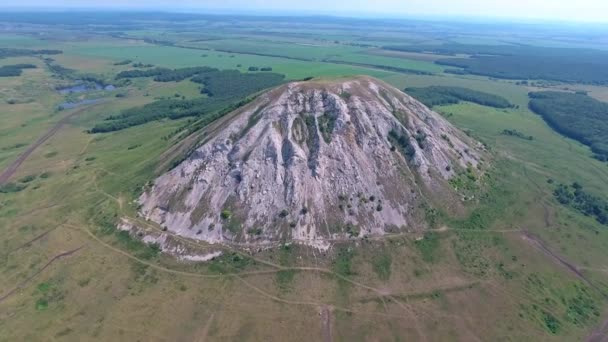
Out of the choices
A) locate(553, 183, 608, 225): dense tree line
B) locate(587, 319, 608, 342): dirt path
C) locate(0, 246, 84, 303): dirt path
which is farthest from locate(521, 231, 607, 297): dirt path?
locate(0, 246, 84, 303): dirt path

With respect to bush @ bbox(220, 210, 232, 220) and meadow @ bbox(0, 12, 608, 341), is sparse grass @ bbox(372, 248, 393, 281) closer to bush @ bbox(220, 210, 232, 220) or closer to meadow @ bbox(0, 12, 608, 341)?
meadow @ bbox(0, 12, 608, 341)

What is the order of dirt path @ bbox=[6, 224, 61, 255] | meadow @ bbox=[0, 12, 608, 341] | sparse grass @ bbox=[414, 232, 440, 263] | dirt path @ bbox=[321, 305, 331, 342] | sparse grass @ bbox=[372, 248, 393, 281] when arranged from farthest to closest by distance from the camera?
1. dirt path @ bbox=[6, 224, 61, 255]
2. sparse grass @ bbox=[414, 232, 440, 263]
3. sparse grass @ bbox=[372, 248, 393, 281]
4. meadow @ bbox=[0, 12, 608, 341]
5. dirt path @ bbox=[321, 305, 331, 342]

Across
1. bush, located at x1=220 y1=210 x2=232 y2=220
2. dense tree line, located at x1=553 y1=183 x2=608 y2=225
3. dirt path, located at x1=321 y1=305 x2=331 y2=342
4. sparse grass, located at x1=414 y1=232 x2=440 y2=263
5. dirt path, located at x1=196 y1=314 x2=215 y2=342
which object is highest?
bush, located at x1=220 y1=210 x2=232 y2=220

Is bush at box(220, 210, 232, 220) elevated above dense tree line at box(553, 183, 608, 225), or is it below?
above

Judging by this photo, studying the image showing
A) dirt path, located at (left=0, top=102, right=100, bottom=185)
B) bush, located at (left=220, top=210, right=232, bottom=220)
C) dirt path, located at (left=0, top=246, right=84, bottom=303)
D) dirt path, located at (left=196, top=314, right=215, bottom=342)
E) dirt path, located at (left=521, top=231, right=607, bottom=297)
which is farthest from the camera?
dirt path, located at (left=0, top=102, right=100, bottom=185)

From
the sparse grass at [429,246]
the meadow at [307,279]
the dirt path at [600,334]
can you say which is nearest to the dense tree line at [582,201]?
the meadow at [307,279]

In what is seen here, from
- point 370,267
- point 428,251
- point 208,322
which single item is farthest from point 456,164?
point 208,322
